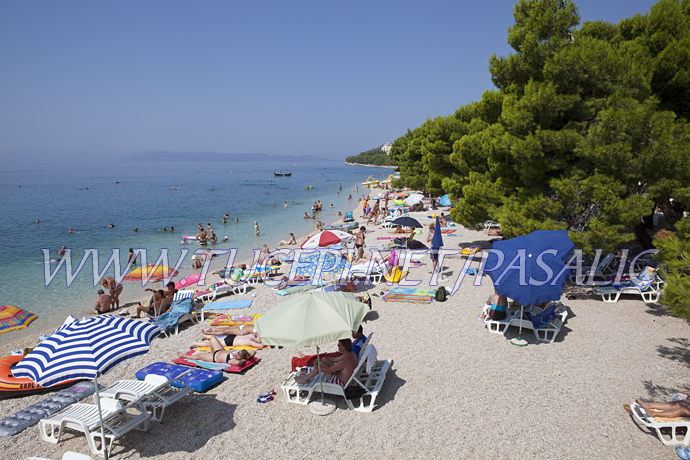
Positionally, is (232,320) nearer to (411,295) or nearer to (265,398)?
(265,398)

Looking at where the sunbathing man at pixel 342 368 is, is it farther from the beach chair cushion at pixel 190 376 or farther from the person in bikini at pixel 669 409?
the person in bikini at pixel 669 409

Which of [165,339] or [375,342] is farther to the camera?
[165,339]

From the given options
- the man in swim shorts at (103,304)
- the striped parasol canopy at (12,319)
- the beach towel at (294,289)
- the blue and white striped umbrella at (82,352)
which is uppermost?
the blue and white striped umbrella at (82,352)

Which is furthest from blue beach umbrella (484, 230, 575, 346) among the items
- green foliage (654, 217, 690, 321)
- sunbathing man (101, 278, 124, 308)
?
sunbathing man (101, 278, 124, 308)

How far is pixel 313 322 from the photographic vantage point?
5.34 m

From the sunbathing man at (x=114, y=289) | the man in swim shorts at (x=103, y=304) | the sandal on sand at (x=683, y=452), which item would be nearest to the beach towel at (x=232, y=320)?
the man in swim shorts at (x=103, y=304)

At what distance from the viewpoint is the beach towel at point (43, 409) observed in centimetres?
573

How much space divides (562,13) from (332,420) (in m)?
12.1

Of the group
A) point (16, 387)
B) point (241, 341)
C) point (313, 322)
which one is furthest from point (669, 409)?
point (16, 387)

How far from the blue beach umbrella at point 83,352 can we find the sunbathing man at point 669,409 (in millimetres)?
6474

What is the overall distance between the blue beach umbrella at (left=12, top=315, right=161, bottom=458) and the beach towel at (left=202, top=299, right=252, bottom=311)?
595cm

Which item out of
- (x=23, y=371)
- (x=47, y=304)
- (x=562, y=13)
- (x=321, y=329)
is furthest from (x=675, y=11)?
(x=47, y=304)

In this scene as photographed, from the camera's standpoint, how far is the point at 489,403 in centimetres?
566

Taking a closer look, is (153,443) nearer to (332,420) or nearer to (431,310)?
(332,420)
